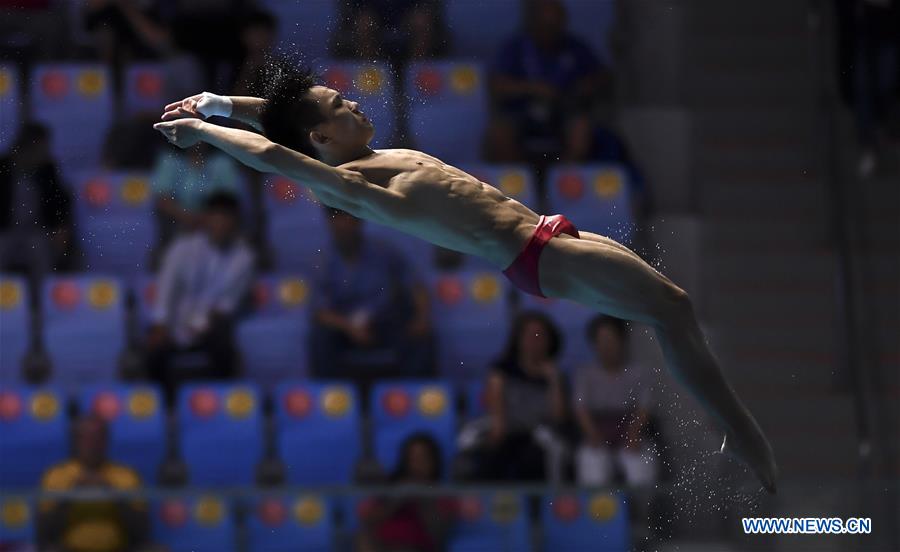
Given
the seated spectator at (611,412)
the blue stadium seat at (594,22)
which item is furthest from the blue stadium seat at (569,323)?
the blue stadium seat at (594,22)

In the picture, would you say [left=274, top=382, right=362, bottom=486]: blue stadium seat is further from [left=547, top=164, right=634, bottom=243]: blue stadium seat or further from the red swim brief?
the red swim brief

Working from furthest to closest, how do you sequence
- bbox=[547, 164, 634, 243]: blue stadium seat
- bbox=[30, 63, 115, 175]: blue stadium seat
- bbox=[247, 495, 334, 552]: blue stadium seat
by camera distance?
bbox=[30, 63, 115, 175]: blue stadium seat < bbox=[547, 164, 634, 243]: blue stadium seat < bbox=[247, 495, 334, 552]: blue stadium seat

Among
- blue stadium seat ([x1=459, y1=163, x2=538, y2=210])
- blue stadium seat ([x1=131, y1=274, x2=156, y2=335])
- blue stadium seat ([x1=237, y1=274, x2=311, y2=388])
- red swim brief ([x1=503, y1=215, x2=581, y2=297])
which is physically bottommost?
blue stadium seat ([x1=237, y1=274, x2=311, y2=388])

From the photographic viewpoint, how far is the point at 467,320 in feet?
29.7

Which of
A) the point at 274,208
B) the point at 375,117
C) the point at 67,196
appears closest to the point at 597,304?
the point at 375,117

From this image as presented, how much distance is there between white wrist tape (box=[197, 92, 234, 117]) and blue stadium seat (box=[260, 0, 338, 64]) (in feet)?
7.35

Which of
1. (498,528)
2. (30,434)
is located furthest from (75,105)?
(498,528)

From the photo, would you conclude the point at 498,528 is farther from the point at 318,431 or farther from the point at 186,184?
the point at 186,184

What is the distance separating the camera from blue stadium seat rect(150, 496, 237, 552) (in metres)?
7.41

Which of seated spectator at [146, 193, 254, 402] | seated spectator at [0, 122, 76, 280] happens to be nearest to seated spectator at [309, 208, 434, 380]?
seated spectator at [146, 193, 254, 402]

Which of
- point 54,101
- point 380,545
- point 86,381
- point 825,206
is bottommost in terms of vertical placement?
point 380,545

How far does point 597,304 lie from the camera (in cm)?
627

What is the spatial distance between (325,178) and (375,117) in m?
3.04

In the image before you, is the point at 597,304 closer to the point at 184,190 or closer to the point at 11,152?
the point at 184,190
